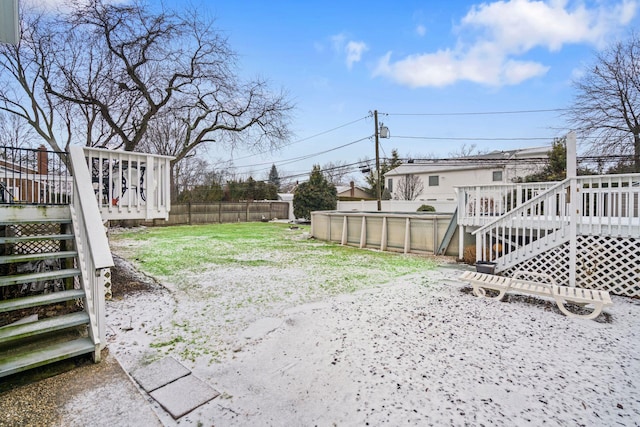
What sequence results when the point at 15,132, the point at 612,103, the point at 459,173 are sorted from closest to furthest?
the point at 612,103 → the point at 15,132 → the point at 459,173

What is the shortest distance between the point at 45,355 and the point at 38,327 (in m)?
0.29

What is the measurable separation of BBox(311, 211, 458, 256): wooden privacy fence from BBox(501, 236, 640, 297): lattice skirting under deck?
2.76 meters

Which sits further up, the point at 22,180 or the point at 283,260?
the point at 22,180

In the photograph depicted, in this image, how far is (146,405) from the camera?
2104 mm

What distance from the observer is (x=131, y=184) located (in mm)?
4770

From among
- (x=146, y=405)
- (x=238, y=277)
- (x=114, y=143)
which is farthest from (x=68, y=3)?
(x=146, y=405)

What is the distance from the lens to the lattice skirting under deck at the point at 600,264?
4.63 meters

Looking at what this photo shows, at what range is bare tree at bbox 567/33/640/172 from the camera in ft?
40.5

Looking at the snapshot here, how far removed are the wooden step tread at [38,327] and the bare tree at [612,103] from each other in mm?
17914

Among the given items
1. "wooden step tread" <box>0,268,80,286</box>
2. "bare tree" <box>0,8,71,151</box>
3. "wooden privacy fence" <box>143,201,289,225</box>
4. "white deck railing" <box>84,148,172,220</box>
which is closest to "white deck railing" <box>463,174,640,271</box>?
"white deck railing" <box>84,148,172,220</box>

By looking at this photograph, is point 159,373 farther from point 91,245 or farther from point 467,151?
point 467,151

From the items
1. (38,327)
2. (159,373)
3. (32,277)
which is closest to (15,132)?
(32,277)

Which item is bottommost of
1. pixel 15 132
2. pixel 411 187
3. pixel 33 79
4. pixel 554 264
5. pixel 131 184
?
pixel 554 264

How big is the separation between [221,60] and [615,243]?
11.3 meters
